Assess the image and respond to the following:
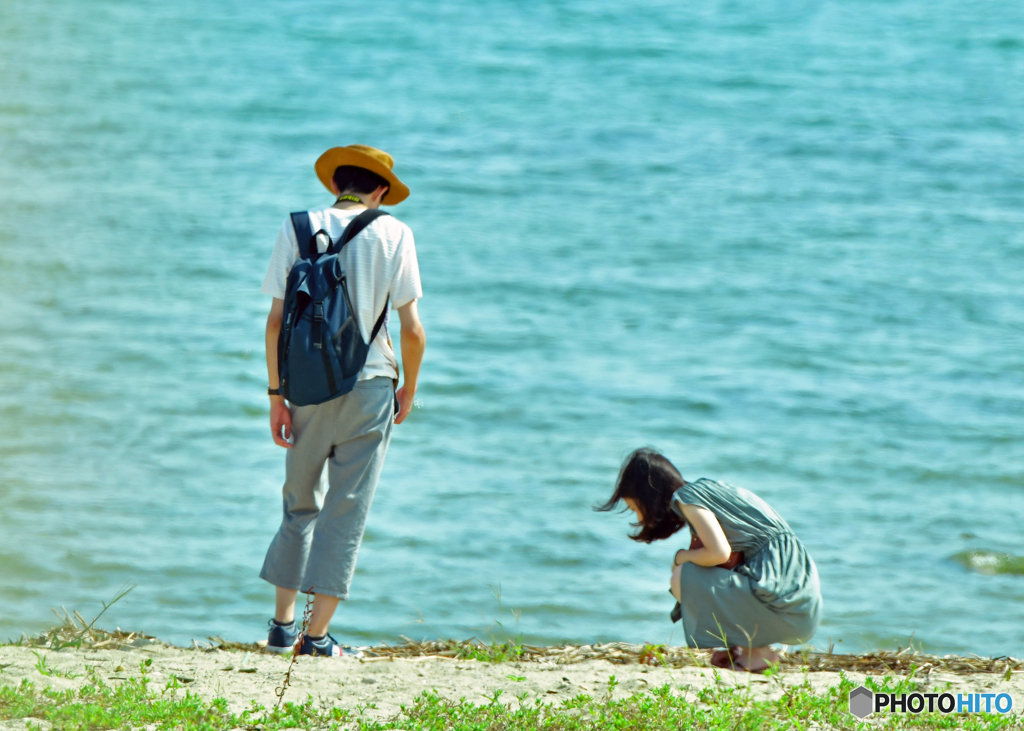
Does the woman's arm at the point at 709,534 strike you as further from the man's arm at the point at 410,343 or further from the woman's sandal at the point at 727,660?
the man's arm at the point at 410,343

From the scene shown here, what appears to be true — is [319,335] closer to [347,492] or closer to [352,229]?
[352,229]

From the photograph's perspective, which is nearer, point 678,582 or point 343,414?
point 343,414

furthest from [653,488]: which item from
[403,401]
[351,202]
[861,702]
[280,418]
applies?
[351,202]

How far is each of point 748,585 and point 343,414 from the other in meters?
1.47

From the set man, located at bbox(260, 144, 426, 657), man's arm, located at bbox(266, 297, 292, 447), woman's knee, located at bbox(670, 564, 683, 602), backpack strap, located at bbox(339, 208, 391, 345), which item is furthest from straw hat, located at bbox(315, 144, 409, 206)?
woman's knee, located at bbox(670, 564, 683, 602)

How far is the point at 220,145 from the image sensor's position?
1541 centimetres

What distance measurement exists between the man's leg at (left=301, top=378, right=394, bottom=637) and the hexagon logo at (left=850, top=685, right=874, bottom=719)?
5.28 feet

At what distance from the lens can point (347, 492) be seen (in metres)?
3.70

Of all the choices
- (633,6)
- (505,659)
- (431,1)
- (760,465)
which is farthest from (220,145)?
(505,659)

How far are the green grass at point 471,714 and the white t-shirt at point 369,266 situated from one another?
3.71 feet

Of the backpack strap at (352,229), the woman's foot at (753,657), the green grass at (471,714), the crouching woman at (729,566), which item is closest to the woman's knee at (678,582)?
the crouching woman at (729,566)

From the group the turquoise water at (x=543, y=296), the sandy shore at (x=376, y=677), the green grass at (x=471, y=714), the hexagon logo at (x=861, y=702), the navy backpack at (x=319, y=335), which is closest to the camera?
the green grass at (x=471, y=714)

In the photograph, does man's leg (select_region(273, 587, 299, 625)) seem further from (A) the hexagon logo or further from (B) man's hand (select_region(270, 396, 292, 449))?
(A) the hexagon logo

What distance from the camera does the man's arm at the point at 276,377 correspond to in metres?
3.70
